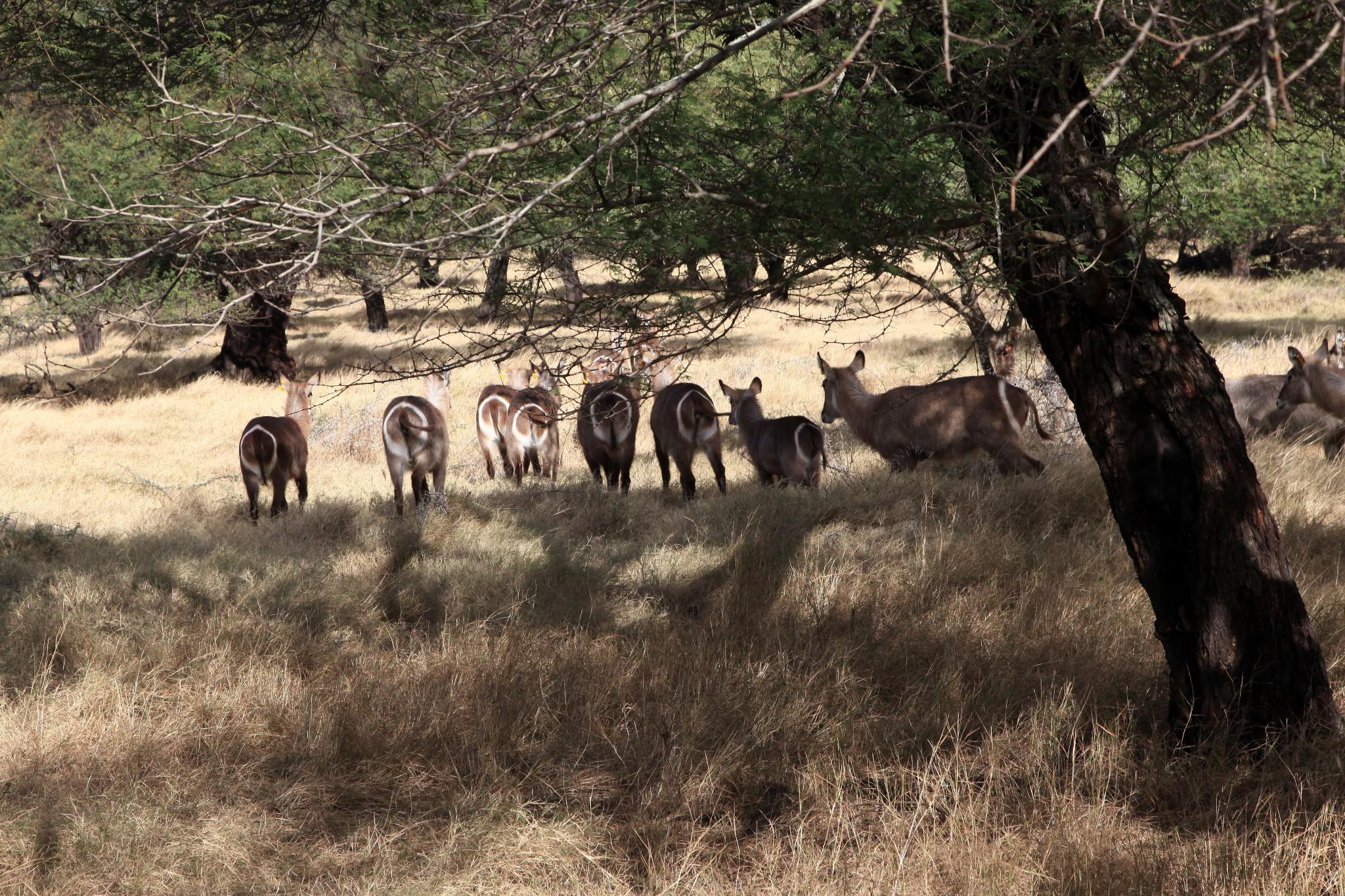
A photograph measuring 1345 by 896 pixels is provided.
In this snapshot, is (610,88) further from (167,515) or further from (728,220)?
(167,515)

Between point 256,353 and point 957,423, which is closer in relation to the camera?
point 957,423

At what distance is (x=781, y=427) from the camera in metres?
9.79

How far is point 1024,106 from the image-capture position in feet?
13.0

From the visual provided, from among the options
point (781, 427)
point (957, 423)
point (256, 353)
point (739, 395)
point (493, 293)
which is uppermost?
point (256, 353)

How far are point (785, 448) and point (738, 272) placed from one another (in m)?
5.54

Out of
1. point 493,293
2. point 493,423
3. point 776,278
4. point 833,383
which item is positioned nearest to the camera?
point 776,278

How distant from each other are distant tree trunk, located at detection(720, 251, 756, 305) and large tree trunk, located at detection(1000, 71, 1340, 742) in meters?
1.01

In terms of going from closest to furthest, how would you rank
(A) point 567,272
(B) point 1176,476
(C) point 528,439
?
(B) point 1176,476, (A) point 567,272, (C) point 528,439

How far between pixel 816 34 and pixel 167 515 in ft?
29.0

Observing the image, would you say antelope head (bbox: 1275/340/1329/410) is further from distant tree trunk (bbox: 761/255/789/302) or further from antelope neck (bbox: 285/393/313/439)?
antelope neck (bbox: 285/393/313/439)

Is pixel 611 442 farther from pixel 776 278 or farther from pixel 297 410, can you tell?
pixel 776 278

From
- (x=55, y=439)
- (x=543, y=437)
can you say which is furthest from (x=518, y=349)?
(x=55, y=439)

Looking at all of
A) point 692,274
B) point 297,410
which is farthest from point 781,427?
point 692,274

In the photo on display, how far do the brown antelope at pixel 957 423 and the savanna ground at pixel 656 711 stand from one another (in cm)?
87
